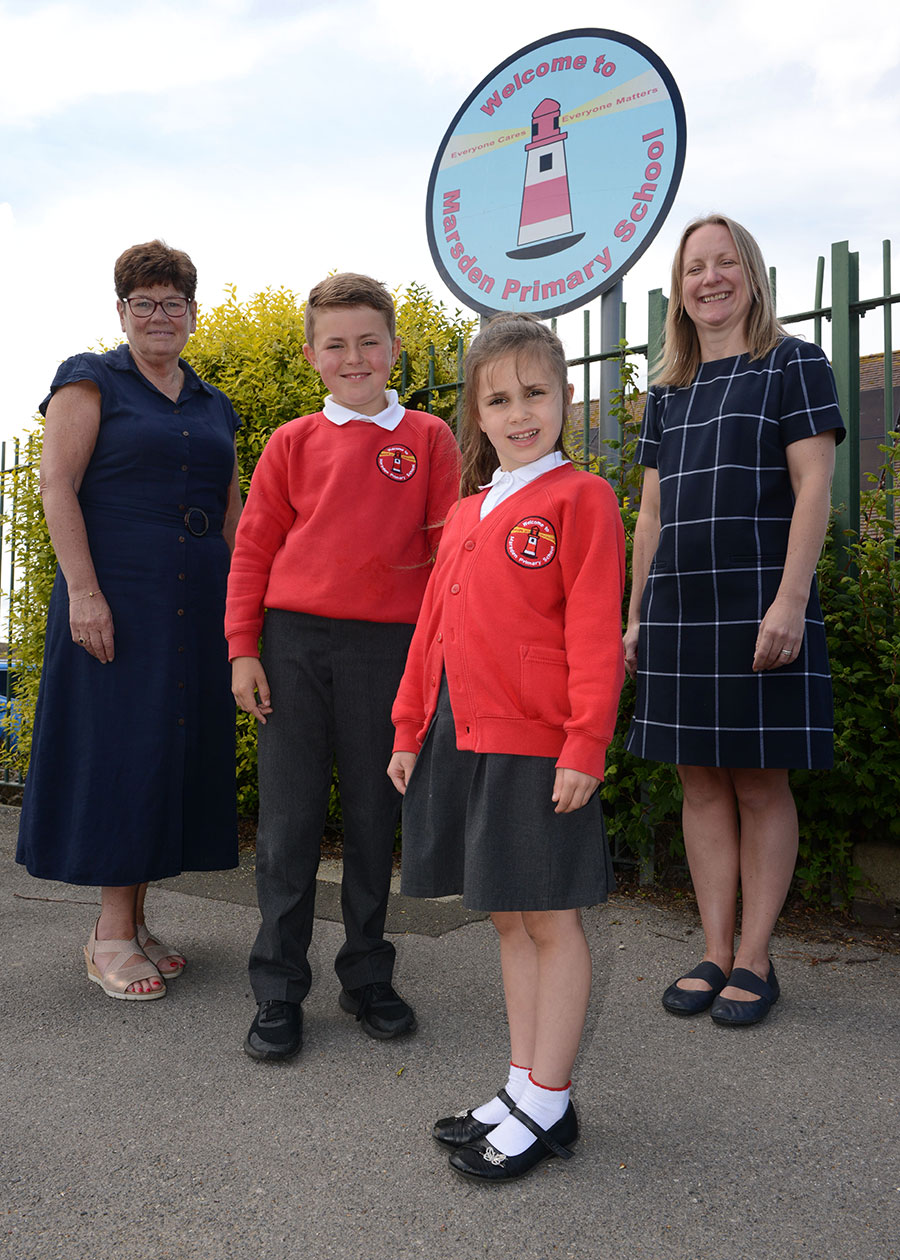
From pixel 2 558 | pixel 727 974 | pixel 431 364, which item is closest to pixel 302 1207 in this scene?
pixel 727 974

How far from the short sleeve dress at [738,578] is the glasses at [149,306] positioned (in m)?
1.50

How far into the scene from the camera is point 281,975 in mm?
2428

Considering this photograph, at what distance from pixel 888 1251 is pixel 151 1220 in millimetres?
1232

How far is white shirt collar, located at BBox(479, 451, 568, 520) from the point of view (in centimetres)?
196

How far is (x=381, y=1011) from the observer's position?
2.47 meters

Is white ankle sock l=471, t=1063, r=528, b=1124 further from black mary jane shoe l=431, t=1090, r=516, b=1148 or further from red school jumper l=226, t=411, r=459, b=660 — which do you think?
red school jumper l=226, t=411, r=459, b=660

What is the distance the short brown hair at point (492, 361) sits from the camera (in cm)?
193

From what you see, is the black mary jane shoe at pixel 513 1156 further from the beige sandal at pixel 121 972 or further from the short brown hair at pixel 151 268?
the short brown hair at pixel 151 268

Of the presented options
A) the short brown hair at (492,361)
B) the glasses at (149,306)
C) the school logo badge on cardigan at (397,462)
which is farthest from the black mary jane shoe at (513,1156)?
the glasses at (149,306)

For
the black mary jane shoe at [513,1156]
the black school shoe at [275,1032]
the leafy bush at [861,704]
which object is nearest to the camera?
the black mary jane shoe at [513,1156]

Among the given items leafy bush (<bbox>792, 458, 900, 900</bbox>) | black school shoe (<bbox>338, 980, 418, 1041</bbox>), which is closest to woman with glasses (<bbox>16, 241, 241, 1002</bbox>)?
black school shoe (<bbox>338, 980, 418, 1041</bbox>)

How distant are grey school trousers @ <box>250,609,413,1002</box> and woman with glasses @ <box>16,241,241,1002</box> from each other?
0.47 meters

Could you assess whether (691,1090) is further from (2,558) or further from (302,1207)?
(2,558)

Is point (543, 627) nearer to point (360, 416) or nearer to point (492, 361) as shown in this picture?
point (492, 361)
